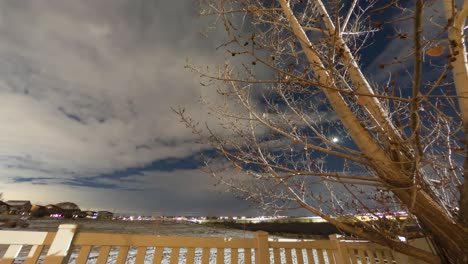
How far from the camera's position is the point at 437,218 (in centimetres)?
192

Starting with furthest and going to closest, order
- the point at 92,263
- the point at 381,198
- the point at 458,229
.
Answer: the point at 92,263, the point at 381,198, the point at 458,229

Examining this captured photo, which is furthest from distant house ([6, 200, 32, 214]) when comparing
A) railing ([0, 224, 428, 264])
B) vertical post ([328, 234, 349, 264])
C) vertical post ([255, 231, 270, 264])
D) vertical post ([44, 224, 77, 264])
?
vertical post ([328, 234, 349, 264])

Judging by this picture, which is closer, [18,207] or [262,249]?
[262,249]

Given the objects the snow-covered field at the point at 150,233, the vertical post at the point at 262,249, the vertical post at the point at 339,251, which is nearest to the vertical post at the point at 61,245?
the snow-covered field at the point at 150,233

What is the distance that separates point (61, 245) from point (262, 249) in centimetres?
206

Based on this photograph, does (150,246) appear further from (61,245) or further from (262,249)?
(262,249)

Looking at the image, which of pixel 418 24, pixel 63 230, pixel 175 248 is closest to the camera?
pixel 418 24

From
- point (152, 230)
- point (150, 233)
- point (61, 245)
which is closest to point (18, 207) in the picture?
point (152, 230)

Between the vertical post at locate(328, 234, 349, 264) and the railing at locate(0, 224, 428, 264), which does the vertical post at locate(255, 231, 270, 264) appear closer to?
the railing at locate(0, 224, 428, 264)

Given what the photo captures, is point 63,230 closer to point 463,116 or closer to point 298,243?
point 298,243

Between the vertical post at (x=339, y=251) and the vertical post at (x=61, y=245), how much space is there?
10.1 feet

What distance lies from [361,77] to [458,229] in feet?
5.00

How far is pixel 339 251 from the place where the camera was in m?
3.00

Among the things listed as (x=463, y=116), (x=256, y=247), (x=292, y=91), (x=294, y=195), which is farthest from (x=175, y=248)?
(x=463, y=116)
